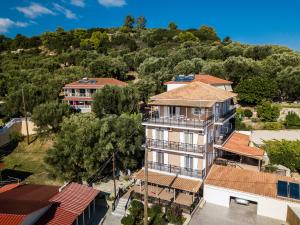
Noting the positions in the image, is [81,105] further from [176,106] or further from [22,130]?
[176,106]

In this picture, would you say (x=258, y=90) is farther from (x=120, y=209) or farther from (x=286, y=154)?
(x=120, y=209)

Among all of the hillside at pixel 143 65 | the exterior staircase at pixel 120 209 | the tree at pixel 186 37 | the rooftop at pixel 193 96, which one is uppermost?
the tree at pixel 186 37

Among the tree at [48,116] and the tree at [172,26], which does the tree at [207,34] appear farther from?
the tree at [48,116]

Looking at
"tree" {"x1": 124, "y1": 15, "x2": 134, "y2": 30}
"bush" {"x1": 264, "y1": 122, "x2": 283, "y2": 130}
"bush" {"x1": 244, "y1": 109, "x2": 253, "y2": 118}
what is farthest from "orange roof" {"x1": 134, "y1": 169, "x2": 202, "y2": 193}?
"tree" {"x1": 124, "y1": 15, "x2": 134, "y2": 30}

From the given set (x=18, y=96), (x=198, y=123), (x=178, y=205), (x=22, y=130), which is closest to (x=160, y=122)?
(x=198, y=123)

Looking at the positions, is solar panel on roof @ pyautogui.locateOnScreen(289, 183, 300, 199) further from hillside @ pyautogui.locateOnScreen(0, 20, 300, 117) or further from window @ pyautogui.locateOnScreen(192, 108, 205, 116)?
hillside @ pyautogui.locateOnScreen(0, 20, 300, 117)

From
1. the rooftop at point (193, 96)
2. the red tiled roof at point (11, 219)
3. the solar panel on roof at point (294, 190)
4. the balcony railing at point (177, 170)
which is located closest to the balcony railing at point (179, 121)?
the rooftop at point (193, 96)

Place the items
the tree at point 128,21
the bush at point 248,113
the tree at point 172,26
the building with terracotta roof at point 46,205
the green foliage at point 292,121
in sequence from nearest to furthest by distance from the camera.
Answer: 1. the building with terracotta roof at point 46,205
2. the green foliage at point 292,121
3. the bush at point 248,113
4. the tree at point 172,26
5. the tree at point 128,21
